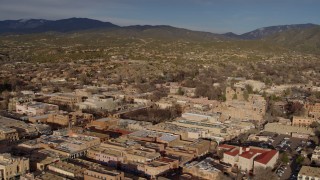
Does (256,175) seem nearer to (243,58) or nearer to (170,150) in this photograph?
(170,150)

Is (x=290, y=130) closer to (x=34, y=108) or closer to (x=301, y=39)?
(x=34, y=108)

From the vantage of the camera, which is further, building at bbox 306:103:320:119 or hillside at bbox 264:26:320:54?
hillside at bbox 264:26:320:54

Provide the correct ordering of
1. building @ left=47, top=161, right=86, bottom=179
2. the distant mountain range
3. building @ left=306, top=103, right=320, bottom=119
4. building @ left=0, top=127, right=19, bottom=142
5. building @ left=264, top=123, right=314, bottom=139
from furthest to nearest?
the distant mountain range → building @ left=306, top=103, right=320, bottom=119 → building @ left=264, top=123, right=314, bottom=139 → building @ left=0, top=127, right=19, bottom=142 → building @ left=47, top=161, right=86, bottom=179

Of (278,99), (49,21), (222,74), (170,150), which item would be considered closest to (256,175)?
(170,150)

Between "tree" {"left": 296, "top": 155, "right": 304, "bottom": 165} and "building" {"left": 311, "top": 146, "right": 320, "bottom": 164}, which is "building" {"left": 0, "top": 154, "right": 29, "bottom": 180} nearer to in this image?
"tree" {"left": 296, "top": 155, "right": 304, "bottom": 165}

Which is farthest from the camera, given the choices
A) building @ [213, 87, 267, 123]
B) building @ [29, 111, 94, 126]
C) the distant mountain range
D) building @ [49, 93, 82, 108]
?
the distant mountain range

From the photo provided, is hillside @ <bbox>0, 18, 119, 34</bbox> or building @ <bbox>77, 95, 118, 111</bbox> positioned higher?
hillside @ <bbox>0, 18, 119, 34</bbox>

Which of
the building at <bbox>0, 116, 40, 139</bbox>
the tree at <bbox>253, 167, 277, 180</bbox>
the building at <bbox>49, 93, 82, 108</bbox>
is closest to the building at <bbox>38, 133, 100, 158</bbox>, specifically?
the building at <bbox>0, 116, 40, 139</bbox>
